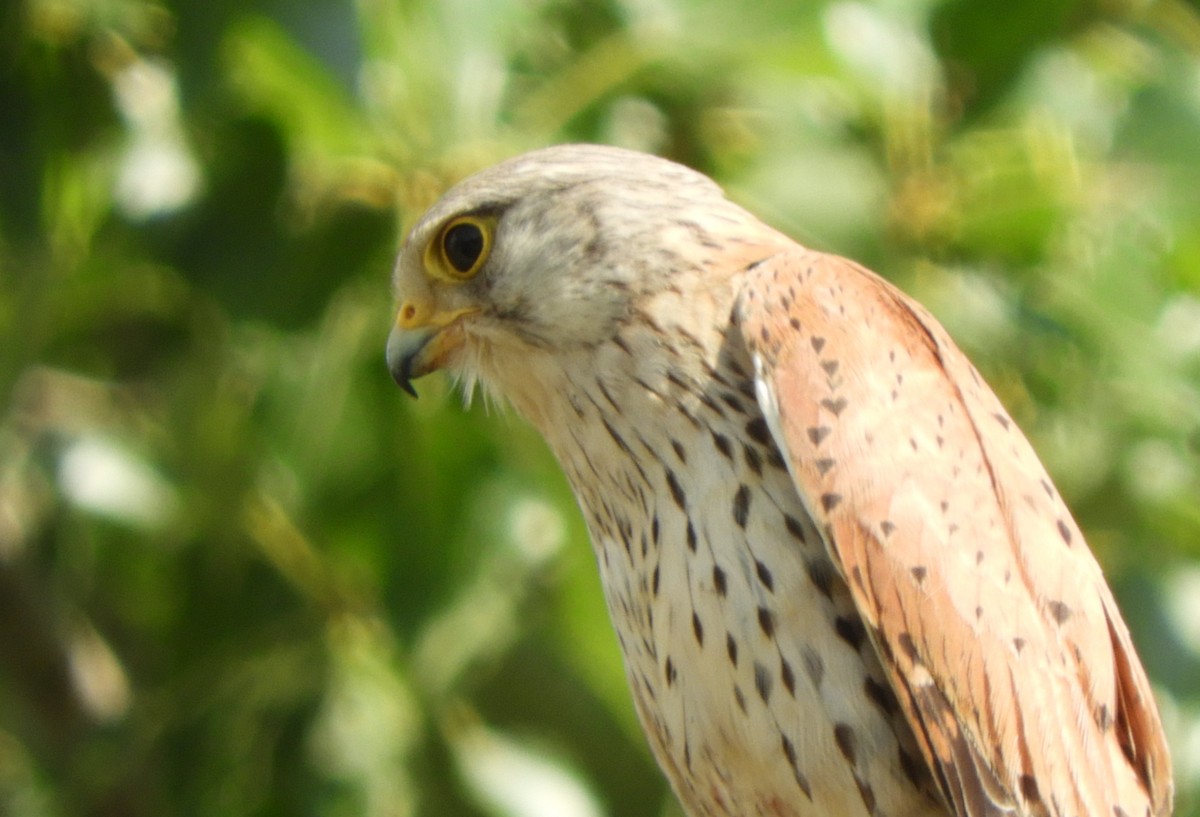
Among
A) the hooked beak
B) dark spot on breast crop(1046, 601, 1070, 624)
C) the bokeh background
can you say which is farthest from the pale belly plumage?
the bokeh background

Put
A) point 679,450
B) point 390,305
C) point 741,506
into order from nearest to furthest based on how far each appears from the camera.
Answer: point 741,506
point 679,450
point 390,305

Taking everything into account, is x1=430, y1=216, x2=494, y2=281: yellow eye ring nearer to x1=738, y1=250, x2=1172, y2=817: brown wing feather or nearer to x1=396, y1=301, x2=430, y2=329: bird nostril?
x1=396, y1=301, x2=430, y2=329: bird nostril

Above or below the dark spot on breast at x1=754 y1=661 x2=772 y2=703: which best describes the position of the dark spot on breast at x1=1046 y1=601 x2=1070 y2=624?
above

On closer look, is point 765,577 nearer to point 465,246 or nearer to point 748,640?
point 748,640

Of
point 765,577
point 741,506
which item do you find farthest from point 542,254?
point 765,577

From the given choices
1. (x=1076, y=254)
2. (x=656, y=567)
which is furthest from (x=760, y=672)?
(x=1076, y=254)

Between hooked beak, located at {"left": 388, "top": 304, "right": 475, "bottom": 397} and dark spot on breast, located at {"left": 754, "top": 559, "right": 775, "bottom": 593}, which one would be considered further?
hooked beak, located at {"left": 388, "top": 304, "right": 475, "bottom": 397}

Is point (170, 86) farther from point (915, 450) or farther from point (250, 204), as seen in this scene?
point (915, 450)

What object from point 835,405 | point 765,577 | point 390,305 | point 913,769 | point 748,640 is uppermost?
point 835,405
